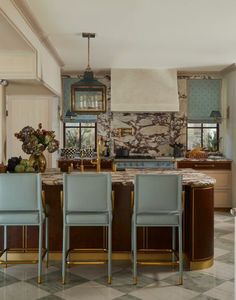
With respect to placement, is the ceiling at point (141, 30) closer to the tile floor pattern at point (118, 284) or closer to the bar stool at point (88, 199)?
the bar stool at point (88, 199)

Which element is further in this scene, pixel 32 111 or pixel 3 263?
pixel 32 111

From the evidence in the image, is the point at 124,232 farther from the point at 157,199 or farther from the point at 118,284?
the point at 157,199

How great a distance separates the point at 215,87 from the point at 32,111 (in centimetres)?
351

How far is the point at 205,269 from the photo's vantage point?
163 inches

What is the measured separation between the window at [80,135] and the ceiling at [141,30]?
1.47m

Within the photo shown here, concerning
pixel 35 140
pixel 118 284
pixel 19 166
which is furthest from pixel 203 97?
pixel 118 284

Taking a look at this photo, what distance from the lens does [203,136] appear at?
805cm

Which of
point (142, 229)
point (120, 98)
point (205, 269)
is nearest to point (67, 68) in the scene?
point (120, 98)

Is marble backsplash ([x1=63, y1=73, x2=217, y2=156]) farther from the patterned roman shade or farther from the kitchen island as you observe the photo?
the kitchen island

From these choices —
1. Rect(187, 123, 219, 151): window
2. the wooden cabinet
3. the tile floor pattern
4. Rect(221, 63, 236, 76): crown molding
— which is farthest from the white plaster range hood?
the tile floor pattern

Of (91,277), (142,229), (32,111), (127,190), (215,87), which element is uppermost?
(215,87)

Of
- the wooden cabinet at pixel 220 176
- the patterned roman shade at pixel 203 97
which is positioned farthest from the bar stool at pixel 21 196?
the patterned roman shade at pixel 203 97

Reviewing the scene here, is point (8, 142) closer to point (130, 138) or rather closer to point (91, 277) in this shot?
point (130, 138)

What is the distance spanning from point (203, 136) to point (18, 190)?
5.10m
